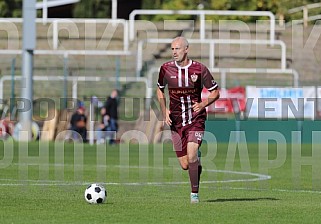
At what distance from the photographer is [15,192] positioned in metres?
15.1

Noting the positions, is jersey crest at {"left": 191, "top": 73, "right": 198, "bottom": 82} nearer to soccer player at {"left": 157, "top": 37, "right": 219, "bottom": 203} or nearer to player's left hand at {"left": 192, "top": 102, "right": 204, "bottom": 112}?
soccer player at {"left": 157, "top": 37, "right": 219, "bottom": 203}

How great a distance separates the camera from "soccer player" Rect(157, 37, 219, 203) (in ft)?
44.8

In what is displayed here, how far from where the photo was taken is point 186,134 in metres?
13.8

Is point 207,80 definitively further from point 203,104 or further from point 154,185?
point 154,185

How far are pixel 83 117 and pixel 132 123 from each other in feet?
8.64

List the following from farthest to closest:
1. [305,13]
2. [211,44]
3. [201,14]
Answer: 1. [305,13]
2. [201,14]
3. [211,44]

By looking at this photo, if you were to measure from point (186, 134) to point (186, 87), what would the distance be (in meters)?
0.69

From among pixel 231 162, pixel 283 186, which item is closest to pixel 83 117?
pixel 231 162

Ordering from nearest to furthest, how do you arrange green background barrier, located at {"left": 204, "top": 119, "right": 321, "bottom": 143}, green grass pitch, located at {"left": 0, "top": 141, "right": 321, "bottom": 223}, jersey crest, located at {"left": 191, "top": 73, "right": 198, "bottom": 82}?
green grass pitch, located at {"left": 0, "top": 141, "right": 321, "bottom": 223} → jersey crest, located at {"left": 191, "top": 73, "right": 198, "bottom": 82} → green background barrier, located at {"left": 204, "top": 119, "right": 321, "bottom": 143}

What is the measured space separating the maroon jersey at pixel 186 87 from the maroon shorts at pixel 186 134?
0.25 ft

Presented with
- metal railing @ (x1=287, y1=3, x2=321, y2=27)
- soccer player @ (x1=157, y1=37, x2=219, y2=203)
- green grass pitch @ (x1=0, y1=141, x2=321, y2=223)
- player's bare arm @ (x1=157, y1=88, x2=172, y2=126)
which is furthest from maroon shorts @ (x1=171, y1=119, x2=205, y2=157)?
metal railing @ (x1=287, y1=3, x2=321, y2=27)

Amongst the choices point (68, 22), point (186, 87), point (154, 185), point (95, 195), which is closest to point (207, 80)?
point (186, 87)

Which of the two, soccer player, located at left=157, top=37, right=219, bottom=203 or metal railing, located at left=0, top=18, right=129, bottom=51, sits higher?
metal railing, located at left=0, top=18, right=129, bottom=51

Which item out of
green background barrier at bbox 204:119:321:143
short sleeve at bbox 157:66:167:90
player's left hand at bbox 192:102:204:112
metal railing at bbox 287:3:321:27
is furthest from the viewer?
metal railing at bbox 287:3:321:27
